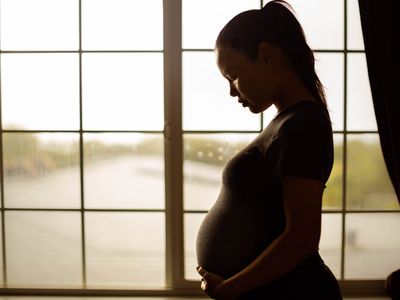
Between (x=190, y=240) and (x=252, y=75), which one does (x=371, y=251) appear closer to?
(x=190, y=240)

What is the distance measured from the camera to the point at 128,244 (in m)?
2.37

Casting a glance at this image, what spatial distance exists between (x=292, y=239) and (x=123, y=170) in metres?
1.60

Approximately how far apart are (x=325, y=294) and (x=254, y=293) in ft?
0.43

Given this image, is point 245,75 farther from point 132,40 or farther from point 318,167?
point 132,40

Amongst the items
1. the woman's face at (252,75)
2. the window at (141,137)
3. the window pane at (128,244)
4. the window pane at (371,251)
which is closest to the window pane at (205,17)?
the window at (141,137)

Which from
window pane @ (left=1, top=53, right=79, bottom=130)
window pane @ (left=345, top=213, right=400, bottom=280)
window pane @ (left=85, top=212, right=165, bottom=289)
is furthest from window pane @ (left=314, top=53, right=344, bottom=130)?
window pane @ (left=1, top=53, right=79, bottom=130)

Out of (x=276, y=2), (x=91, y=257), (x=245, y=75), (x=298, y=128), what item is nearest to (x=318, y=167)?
(x=298, y=128)

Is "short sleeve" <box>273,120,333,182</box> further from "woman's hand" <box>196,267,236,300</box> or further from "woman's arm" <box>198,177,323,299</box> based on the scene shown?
"woman's hand" <box>196,267,236,300</box>

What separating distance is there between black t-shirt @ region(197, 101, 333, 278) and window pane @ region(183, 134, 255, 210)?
1.31m

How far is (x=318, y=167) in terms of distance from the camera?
80 cm

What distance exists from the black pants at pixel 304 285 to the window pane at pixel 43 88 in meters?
1.67

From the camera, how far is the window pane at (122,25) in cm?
223

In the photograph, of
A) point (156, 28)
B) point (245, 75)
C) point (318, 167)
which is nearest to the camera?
point (318, 167)

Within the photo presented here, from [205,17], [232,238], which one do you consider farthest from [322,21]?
[232,238]
